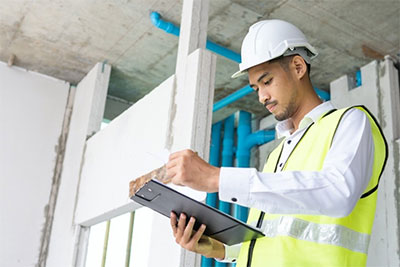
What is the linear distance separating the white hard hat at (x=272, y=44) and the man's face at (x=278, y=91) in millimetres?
56

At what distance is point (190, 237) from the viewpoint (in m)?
1.72

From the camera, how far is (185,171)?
133 cm

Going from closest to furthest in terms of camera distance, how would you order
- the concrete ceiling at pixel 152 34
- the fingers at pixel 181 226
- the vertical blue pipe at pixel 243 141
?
the fingers at pixel 181 226
the concrete ceiling at pixel 152 34
the vertical blue pipe at pixel 243 141

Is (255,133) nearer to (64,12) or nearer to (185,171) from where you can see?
(64,12)

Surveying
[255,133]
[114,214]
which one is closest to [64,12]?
[114,214]

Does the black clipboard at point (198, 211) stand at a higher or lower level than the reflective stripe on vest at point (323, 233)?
higher

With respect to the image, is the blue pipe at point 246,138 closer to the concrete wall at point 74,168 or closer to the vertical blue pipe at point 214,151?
the vertical blue pipe at point 214,151

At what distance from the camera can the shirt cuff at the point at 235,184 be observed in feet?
4.33

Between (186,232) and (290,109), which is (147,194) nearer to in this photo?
(186,232)

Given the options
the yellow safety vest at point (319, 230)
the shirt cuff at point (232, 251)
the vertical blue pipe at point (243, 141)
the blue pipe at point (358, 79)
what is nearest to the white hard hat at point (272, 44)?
the yellow safety vest at point (319, 230)

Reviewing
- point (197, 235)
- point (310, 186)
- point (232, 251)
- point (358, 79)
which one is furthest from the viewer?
point (358, 79)

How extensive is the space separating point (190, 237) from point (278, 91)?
22.2 inches

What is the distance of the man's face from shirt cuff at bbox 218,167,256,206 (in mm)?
463

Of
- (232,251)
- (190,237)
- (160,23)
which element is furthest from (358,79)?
(190,237)
